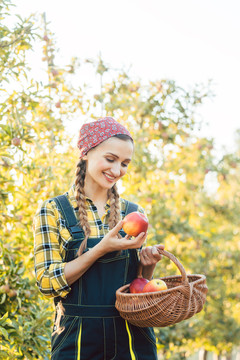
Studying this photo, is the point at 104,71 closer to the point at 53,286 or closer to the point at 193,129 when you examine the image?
the point at 193,129

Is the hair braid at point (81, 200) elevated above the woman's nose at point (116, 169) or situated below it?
below

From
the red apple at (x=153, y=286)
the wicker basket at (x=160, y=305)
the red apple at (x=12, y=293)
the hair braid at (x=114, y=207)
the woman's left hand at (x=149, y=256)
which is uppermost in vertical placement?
the hair braid at (x=114, y=207)

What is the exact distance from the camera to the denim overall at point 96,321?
1.83m

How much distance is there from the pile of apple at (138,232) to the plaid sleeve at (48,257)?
0.28 m

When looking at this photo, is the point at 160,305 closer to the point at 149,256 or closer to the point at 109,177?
the point at 149,256

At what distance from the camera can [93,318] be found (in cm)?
186

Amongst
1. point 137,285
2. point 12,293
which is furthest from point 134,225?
point 12,293

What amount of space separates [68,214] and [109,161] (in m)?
0.29

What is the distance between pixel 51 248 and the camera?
73.8 inches

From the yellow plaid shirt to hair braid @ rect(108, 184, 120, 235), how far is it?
9cm

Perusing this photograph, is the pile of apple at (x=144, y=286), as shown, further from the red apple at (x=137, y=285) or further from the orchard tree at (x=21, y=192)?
the orchard tree at (x=21, y=192)

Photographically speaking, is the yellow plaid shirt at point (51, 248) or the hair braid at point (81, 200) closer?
the yellow plaid shirt at point (51, 248)

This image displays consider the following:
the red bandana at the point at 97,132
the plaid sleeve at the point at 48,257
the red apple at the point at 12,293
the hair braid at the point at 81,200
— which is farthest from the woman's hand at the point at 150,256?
the red apple at the point at 12,293

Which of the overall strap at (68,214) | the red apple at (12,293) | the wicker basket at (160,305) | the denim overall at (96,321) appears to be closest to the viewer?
the wicker basket at (160,305)
